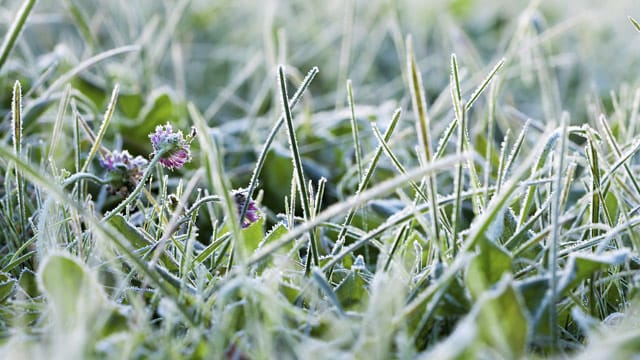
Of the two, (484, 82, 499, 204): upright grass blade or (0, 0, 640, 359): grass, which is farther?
(484, 82, 499, 204): upright grass blade

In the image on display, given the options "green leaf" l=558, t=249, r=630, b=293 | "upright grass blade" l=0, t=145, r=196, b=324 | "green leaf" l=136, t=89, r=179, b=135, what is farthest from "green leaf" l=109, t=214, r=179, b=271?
"green leaf" l=136, t=89, r=179, b=135

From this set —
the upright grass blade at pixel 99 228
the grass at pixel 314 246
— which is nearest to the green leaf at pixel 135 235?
the grass at pixel 314 246

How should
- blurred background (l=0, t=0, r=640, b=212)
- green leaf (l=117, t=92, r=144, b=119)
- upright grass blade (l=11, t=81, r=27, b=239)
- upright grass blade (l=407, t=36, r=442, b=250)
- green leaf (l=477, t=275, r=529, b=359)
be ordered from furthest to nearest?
green leaf (l=117, t=92, r=144, b=119) < blurred background (l=0, t=0, r=640, b=212) < upright grass blade (l=11, t=81, r=27, b=239) < upright grass blade (l=407, t=36, r=442, b=250) < green leaf (l=477, t=275, r=529, b=359)

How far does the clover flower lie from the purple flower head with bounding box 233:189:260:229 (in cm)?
10

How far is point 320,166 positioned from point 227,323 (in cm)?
65

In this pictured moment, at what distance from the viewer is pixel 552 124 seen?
0.70 m

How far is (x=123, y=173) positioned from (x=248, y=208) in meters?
0.12

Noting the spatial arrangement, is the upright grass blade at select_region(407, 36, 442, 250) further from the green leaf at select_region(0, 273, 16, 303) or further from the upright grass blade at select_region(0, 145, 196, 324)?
the green leaf at select_region(0, 273, 16, 303)

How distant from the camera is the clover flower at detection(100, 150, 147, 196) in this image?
0.68 metres

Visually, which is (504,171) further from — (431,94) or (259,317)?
(431,94)

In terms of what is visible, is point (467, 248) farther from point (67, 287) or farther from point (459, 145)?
point (67, 287)

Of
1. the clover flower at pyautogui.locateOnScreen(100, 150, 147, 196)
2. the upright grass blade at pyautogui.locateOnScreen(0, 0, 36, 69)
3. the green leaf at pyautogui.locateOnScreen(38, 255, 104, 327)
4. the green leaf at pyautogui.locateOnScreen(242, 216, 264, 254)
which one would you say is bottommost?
the green leaf at pyautogui.locateOnScreen(242, 216, 264, 254)

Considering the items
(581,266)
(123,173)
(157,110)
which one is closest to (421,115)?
(581,266)

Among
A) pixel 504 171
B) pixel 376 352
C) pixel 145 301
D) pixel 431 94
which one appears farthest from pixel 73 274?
pixel 431 94
